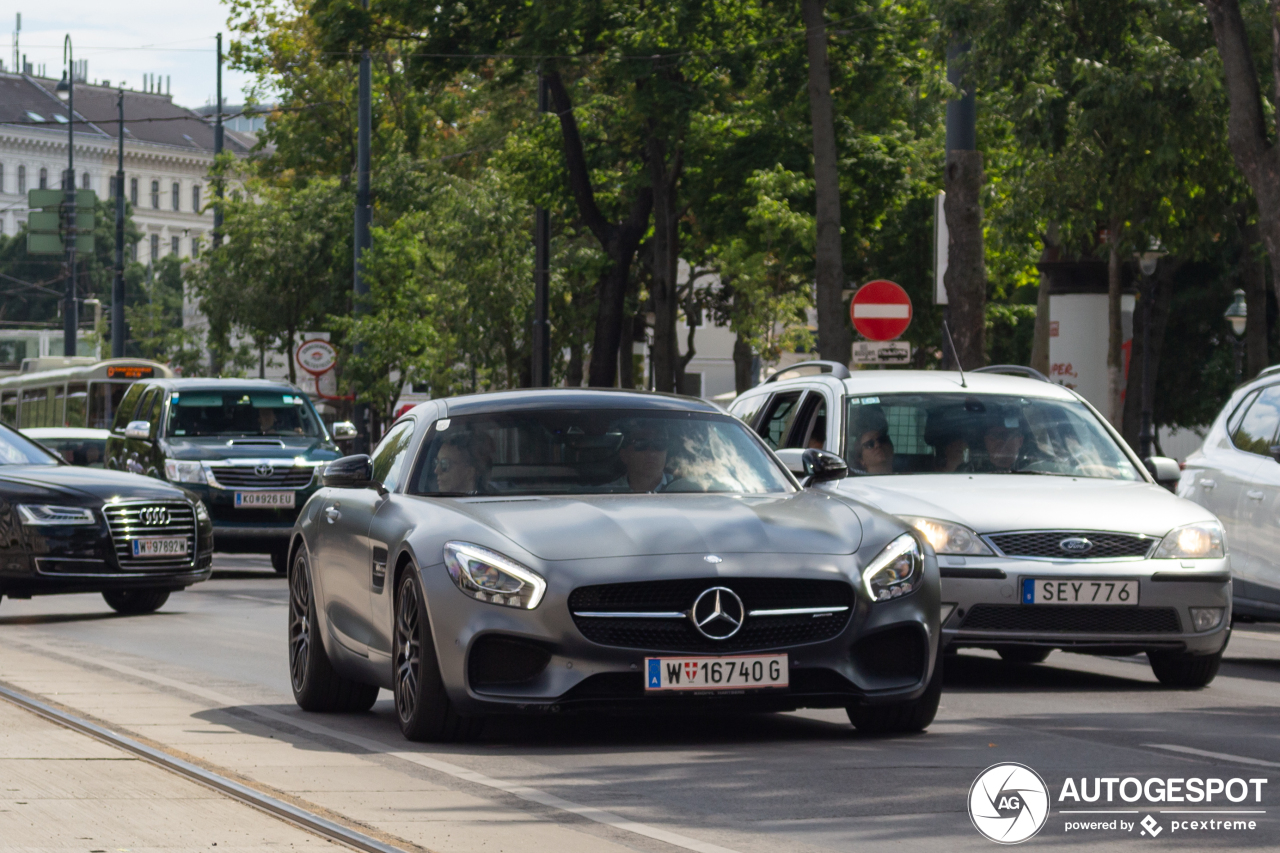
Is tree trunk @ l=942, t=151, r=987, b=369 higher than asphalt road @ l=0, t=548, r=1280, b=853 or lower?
higher

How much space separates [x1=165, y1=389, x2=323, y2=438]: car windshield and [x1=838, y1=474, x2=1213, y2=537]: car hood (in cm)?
1289

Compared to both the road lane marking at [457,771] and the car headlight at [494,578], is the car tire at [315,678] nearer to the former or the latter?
the road lane marking at [457,771]

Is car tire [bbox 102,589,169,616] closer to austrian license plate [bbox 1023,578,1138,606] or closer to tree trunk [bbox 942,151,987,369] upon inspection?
tree trunk [bbox 942,151,987,369]

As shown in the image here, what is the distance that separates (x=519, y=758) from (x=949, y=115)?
14.2 meters

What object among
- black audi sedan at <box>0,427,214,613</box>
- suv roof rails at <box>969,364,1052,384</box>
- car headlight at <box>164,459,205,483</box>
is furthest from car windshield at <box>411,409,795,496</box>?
car headlight at <box>164,459,205,483</box>

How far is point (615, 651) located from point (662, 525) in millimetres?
549

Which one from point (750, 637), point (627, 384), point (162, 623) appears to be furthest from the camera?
point (627, 384)

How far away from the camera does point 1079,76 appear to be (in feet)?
70.7

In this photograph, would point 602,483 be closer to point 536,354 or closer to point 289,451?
point 289,451

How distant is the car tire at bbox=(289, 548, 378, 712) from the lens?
9.95 m

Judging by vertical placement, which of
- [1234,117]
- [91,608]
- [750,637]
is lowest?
[91,608]

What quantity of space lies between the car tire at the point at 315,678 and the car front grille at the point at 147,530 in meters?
6.17

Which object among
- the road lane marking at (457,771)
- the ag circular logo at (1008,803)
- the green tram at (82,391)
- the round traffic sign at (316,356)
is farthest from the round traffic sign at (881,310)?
the green tram at (82,391)

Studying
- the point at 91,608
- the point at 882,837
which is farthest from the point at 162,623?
the point at 882,837
